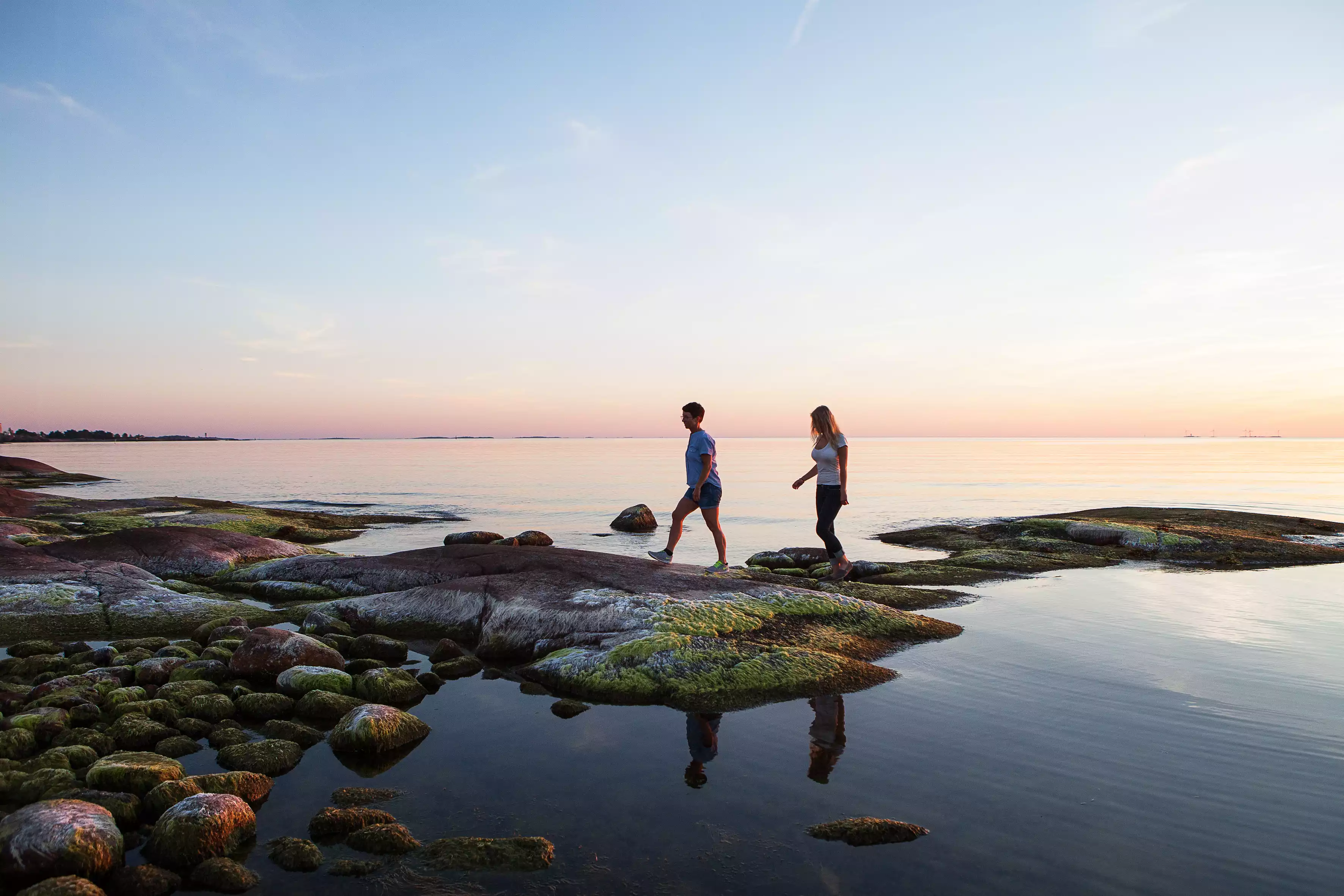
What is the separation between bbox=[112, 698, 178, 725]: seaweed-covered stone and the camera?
26.3ft

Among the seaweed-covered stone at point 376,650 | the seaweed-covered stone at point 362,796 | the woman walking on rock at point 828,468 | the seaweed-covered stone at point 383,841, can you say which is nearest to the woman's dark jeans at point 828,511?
the woman walking on rock at point 828,468

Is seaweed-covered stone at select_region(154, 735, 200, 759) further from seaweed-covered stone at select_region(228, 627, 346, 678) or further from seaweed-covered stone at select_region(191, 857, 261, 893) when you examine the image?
seaweed-covered stone at select_region(191, 857, 261, 893)

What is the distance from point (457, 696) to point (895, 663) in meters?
5.95

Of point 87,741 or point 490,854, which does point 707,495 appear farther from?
point 87,741

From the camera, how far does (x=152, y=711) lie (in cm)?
810

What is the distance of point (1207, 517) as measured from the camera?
100 ft

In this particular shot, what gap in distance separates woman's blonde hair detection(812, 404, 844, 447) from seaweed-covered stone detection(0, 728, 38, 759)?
40.1 ft

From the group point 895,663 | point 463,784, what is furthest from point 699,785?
point 895,663

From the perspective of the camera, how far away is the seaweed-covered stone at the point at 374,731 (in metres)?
7.51

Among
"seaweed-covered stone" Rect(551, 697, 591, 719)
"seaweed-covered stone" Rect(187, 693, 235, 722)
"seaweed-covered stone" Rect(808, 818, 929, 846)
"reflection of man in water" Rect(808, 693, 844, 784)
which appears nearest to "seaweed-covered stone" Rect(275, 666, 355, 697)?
"seaweed-covered stone" Rect(187, 693, 235, 722)

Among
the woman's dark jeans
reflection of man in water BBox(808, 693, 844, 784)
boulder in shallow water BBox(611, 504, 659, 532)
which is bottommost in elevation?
boulder in shallow water BBox(611, 504, 659, 532)

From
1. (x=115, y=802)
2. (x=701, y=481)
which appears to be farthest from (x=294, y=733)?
(x=701, y=481)

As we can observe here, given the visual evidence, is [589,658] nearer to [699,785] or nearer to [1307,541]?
[699,785]

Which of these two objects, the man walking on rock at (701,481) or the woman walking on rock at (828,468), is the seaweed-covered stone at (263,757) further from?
the woman walking on rock at (828,468)
